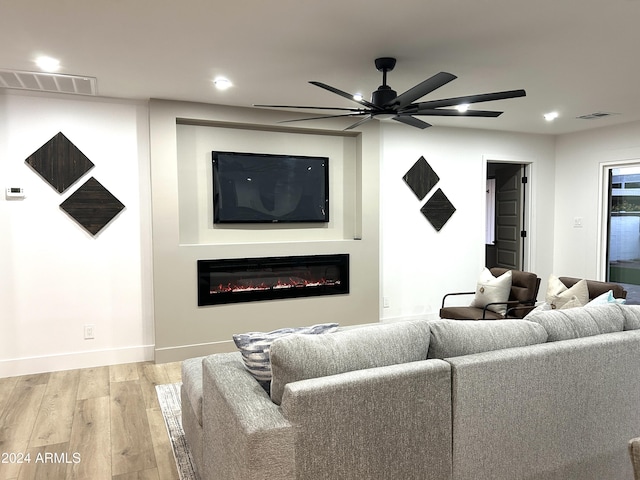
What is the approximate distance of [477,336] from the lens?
6.39 ft

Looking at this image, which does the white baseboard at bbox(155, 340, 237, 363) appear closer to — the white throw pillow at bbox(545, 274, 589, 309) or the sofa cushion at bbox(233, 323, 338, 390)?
the sofa cushion at bbox(233, 323, 338, 390)

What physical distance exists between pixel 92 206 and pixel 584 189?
19.6ft

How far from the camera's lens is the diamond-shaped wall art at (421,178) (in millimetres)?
5438

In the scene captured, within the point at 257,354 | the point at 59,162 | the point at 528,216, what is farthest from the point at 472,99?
the point at 528,216

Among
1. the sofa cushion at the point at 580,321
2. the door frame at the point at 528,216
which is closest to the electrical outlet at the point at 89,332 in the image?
the sofa cushion at the point at 580,321

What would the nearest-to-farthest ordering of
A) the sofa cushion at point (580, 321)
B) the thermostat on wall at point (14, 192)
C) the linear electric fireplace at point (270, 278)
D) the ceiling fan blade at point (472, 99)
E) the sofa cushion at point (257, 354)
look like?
1. the sofa cushion at point (257, 354)
2. the sofa cushion at point (580, 321)
3. the ceiling fan blade at point (472, 99)
4. the thermostat on wall at point (14, 192)
5. the linear electric fireplace at point (270, 278)

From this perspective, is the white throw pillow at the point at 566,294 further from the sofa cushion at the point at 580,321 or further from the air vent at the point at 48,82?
the air vent at the point at 48,82

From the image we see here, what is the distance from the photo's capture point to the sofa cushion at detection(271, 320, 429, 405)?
1.63m

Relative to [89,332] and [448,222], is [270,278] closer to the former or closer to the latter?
[89,332]

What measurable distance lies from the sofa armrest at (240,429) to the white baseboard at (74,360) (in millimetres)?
2486

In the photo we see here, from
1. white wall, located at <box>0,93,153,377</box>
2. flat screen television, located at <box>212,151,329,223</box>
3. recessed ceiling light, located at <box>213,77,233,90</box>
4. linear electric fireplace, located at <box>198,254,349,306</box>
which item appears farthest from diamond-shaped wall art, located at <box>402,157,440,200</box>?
white wall, located at <box>0,93,153,377</box>

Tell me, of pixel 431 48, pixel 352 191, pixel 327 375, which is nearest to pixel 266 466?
pixel 327 375

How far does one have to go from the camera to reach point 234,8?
92.7 inches

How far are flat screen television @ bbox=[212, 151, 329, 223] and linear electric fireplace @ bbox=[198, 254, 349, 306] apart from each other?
0.45 metres
